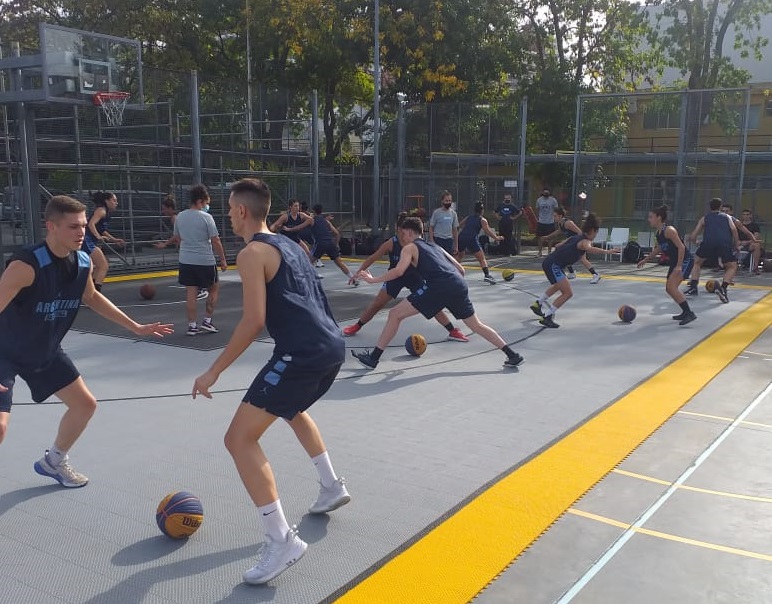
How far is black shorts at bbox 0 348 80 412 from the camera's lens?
4055 mm

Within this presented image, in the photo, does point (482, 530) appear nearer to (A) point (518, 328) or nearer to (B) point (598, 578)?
(B) point (598, 578)

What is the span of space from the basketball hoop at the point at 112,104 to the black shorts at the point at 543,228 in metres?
10.8

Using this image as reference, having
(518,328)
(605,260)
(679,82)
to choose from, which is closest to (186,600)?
(518,328)

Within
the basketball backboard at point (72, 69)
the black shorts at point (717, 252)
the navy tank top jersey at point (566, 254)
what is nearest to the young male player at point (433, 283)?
the navy tank top jersey at point (566, 254)

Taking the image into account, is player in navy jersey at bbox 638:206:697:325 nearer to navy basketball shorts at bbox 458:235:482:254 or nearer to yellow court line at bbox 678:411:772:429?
yellow court line at bbox 678:411:772:429

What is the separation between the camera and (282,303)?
3533mm

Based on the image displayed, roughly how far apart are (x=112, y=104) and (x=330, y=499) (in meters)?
13.6

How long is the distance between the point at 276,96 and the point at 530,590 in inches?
739

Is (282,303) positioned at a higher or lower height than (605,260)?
higher

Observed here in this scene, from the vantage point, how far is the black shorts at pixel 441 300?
292 inches

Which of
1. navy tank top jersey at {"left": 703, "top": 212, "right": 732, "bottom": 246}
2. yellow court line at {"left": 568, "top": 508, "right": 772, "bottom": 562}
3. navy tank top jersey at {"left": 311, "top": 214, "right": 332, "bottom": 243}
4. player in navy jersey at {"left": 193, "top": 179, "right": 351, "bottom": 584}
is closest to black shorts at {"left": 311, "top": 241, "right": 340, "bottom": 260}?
navy tank top jersey at {"left": 311, "top": 214, "right": 332, "bottom": 243}

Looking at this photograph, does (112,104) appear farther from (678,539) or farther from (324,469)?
(678,539)

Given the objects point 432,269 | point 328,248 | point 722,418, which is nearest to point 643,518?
point 722,418

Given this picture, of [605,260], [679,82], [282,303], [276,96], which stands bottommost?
[605,260]
